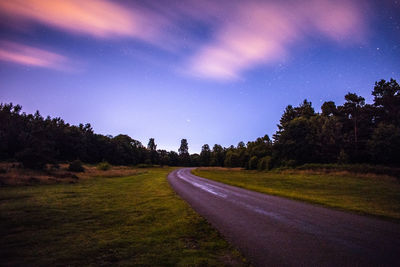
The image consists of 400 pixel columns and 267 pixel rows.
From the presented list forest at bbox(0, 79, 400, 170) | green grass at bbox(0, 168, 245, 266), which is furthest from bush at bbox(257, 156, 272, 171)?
green grass at bbox(0, 168, 245, 266)

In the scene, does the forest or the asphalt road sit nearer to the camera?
the asphalt road

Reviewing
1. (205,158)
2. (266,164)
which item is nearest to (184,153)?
(205,158)

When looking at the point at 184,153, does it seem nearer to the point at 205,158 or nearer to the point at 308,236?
the point at 205,158

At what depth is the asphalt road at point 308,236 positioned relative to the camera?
4.70m

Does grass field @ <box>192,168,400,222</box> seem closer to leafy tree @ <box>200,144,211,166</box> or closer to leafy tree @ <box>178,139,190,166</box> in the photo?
leafy tree @ <box>200,144,211,166</box>

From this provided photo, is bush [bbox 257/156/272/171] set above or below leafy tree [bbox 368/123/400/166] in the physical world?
below

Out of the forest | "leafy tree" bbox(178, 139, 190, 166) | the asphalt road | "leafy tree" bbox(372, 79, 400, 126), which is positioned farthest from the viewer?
"leafy tree" bbox(178, 139, 190, 166)

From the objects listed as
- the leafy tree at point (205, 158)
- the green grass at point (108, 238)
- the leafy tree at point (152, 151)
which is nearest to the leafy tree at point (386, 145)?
the green grass at point (108, 238)

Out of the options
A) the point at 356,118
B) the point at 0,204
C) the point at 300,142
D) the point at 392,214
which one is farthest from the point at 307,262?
the point at 356,118

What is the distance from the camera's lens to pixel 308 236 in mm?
6293

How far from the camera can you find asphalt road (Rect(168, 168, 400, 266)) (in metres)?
4.70

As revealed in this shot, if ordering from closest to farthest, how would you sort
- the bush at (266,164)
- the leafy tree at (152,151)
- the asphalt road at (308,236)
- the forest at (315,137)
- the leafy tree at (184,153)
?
the asphalt road at (308,236)
the forest at (315,137)
the bush at (266,164)
the leafy tree at (152,151)
the leafy tree at (184,153)

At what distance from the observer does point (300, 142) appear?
52.6 metres

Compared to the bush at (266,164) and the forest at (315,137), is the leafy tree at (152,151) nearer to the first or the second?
the forest at (315,137)
